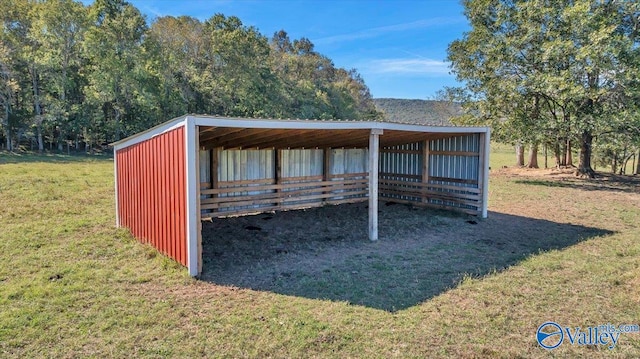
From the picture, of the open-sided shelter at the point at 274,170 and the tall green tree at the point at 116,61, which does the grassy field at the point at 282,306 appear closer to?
the open-sided shelter at the point at 274,170

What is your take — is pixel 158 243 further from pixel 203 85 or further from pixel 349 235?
pixel 203 85

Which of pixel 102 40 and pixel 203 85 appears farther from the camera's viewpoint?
pixel 203 85

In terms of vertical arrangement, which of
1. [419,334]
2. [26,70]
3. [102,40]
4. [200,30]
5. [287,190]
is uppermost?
[200,30]

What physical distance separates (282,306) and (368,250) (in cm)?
250

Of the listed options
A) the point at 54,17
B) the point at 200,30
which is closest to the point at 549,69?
the point at 200,30

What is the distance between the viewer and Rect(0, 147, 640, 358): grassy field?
10.6 feet

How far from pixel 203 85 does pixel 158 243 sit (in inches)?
964

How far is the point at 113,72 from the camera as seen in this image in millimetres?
24125

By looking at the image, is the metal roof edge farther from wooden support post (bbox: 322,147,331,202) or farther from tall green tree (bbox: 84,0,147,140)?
tall green tree (bbox: 84,0,147,140)

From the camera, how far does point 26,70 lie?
23.6m

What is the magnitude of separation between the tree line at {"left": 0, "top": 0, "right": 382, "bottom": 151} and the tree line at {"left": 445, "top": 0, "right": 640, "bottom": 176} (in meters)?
16.6

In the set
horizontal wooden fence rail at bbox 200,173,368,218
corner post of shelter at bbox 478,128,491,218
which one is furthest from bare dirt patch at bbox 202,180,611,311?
corner post of shelter at bbox 478,128,491,218

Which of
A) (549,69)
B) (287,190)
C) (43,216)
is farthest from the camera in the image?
(549,69)

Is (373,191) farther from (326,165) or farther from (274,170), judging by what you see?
(326,165)
